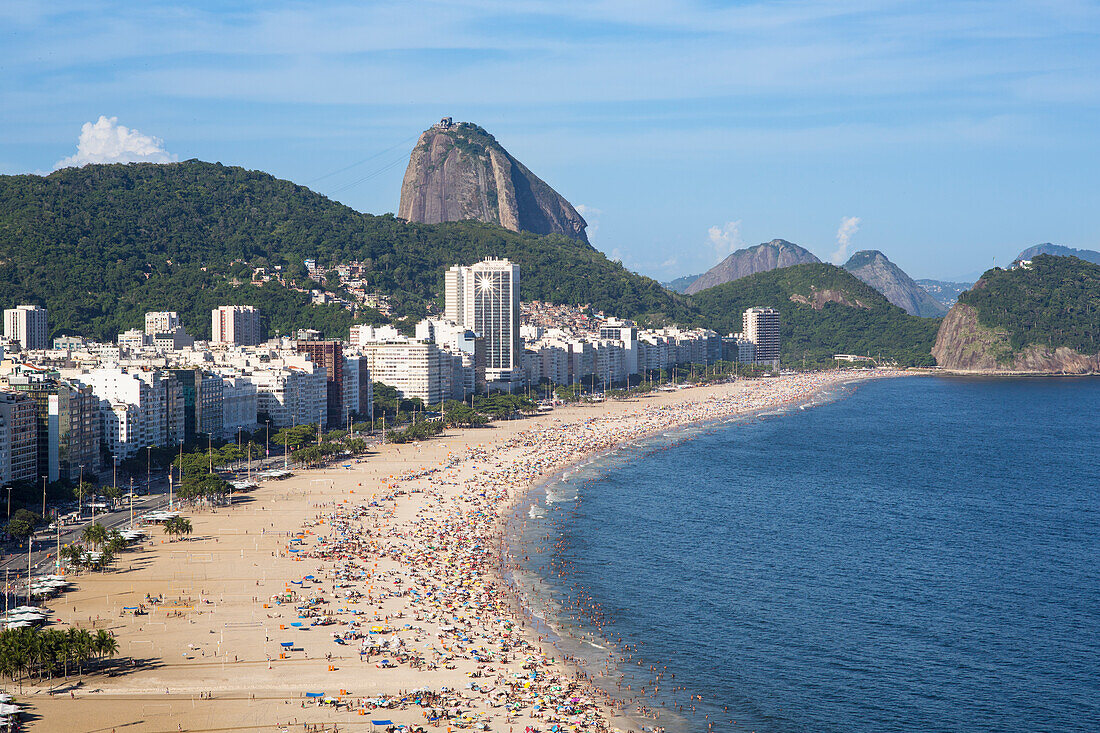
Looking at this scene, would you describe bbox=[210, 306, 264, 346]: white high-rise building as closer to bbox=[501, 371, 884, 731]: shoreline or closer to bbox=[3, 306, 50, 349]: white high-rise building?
bbox=[3, 306, 50, 349]: white high-rise building

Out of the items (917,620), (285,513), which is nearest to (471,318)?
(285,513)

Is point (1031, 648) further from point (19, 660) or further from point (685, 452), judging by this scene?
point (685, 452)

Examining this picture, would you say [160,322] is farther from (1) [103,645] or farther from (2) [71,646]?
(2) [71,646]

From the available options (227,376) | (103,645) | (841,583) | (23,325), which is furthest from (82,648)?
(23,325)

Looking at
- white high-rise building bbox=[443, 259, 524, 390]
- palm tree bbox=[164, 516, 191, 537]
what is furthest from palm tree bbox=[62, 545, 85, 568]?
white high-rise building bbox=[443, 259, 524, 390]

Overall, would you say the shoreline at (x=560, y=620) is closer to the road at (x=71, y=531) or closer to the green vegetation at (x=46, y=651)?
the green vegetation at (x=46, y=651)
